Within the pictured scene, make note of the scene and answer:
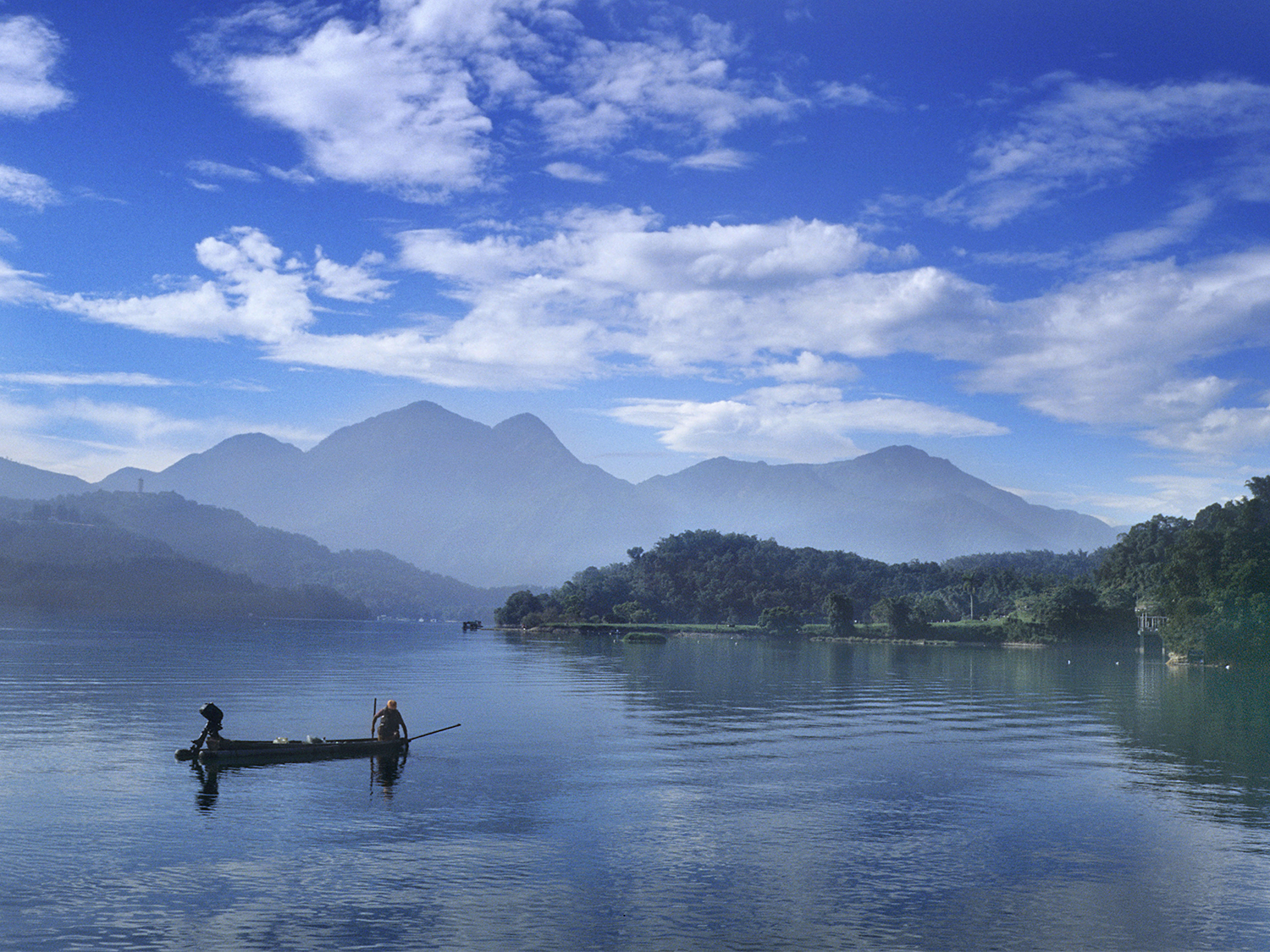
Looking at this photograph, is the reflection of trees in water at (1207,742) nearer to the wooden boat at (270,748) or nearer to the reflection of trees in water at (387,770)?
the reflection of trees in water at (387,770)

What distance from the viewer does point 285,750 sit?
44875mm

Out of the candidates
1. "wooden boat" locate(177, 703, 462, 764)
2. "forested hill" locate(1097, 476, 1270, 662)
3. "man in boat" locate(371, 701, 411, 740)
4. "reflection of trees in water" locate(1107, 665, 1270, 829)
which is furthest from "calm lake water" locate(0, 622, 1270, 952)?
"forested hill" locate(1097, 476, 1270, 662)

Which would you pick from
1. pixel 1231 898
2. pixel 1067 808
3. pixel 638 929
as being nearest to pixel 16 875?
pixel 638 929

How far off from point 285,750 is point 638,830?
19183 millimetres

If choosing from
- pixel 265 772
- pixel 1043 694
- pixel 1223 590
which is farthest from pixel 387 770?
pixel 1223 590

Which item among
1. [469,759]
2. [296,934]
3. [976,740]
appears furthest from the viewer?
[976,740]

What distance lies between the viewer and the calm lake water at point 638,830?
79.4ft

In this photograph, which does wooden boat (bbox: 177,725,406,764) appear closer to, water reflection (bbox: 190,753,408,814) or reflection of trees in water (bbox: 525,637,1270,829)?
water reflection (bbox: 190,753,408,814)

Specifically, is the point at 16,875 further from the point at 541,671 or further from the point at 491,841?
the point at 541,671

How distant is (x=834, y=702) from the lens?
81.7 m

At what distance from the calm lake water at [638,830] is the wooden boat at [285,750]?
0.69 m

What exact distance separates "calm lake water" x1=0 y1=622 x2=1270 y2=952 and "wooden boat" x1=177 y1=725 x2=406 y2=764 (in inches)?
27.3

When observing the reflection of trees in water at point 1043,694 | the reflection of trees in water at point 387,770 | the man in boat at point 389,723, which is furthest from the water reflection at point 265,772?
the reflection of trees in water at point 1043,694

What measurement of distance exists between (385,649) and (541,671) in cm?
6141
